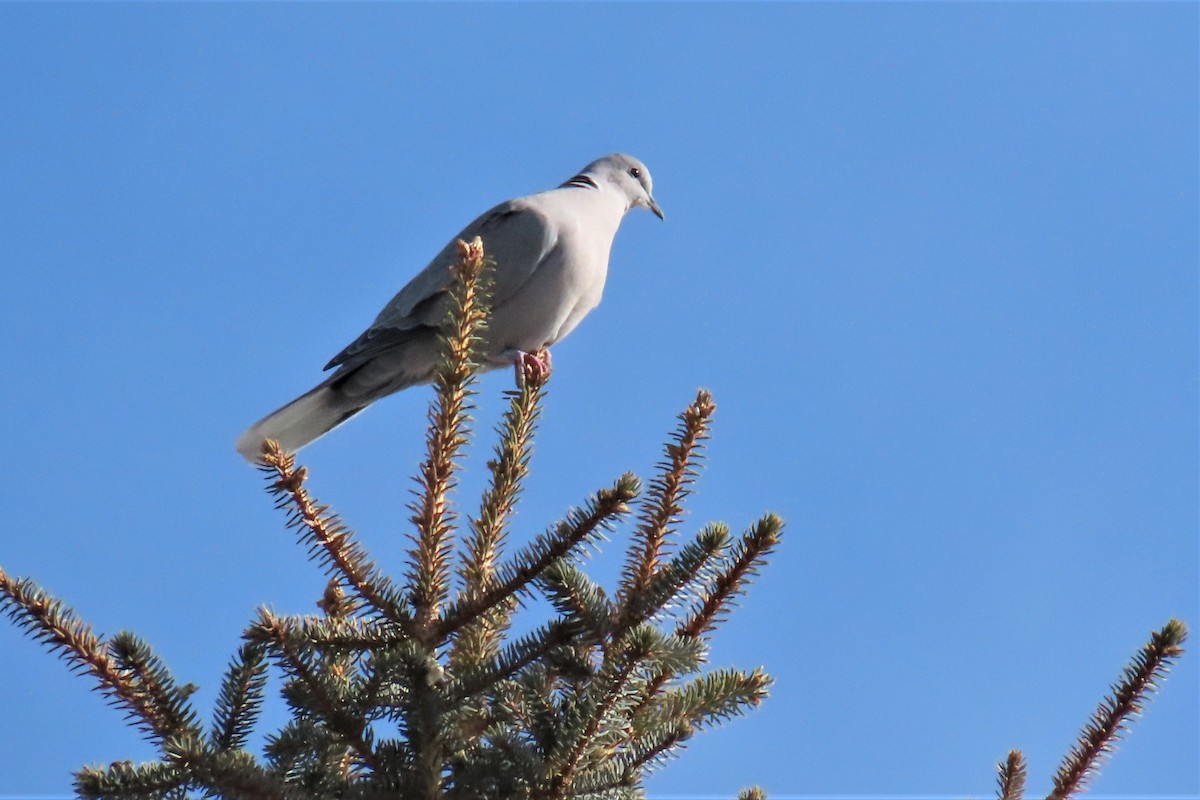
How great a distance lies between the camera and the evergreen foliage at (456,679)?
2.24 m

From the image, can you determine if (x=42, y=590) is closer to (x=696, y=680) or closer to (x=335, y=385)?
(x=696, y=680)

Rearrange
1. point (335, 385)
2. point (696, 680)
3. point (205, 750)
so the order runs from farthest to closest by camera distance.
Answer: point (335, 385) < point (696, 680) < point (205, 750)

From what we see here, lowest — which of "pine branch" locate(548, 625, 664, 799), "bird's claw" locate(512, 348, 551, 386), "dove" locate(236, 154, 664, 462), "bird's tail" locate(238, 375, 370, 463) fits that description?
"pine branch" locate(548, 625, 664, 799)

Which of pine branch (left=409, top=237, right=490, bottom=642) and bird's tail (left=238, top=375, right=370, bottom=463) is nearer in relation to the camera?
pine branch (left=409, top=237, right=490, bottom=642)

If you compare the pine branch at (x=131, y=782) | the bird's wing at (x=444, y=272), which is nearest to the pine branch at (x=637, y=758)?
the pine branch at (x=131, y=782)

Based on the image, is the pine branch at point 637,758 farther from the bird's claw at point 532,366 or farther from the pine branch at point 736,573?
the bird's claw at point 532,366

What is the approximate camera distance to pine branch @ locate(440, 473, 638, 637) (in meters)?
2.27

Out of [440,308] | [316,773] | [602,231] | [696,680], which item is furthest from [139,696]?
[602,231]

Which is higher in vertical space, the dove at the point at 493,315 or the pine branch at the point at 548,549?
the dove at the point at 493,315

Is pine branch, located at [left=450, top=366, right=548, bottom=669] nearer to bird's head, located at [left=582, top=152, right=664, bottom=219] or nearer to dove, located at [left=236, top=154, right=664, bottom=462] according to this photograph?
dove, located at [left=236, top=154, right=664, bottom=462]

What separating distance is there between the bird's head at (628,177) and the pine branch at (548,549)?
4398mm

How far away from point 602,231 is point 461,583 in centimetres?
323

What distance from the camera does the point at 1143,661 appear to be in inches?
91.8

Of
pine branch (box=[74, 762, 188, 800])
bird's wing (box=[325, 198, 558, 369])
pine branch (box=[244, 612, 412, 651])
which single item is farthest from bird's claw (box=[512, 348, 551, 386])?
pine branch (box=[74, 762, 188, 800])
